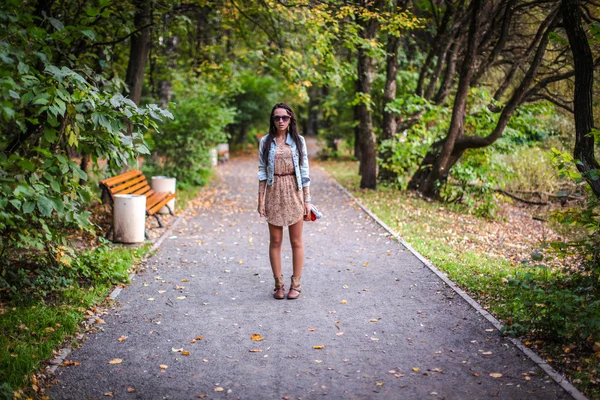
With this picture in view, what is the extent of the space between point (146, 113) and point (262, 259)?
3.75 meters

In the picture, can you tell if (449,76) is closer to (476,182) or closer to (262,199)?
(476,182)

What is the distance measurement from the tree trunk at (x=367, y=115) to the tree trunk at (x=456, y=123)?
119 centimetres

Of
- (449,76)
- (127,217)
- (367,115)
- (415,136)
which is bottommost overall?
(127,217)

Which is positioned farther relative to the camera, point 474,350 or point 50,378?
point 474,350

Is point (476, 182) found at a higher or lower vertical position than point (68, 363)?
higher

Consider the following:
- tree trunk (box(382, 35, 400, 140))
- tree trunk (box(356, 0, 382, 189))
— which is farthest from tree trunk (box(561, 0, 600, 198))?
tree trunk (box(382, 35, 400, 140))

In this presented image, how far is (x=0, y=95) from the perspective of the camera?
4.12 m

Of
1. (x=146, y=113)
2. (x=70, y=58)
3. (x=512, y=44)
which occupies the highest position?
(x=512, y=44)

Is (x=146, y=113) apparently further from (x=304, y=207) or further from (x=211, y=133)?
(x=211, y=133)

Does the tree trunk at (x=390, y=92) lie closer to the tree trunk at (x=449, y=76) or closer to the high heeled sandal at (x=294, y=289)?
the tree trunk at (x=449, y=76)

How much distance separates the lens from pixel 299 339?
534cm

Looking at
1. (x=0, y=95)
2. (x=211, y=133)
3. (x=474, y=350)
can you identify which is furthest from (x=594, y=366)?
(x=211, y=133)

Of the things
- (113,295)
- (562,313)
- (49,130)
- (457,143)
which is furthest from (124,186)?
(457,143)

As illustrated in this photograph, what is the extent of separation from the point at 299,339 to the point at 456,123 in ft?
30.2
